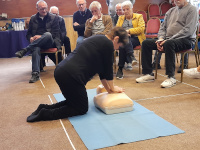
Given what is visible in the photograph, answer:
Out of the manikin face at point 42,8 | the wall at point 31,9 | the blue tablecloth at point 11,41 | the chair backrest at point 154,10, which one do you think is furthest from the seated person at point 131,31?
the chair backrest at point 154,10

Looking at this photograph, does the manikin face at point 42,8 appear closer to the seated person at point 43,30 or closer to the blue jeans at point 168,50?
the seated person at point 43,30

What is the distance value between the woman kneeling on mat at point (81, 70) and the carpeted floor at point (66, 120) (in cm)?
9

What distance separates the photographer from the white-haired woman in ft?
13.0

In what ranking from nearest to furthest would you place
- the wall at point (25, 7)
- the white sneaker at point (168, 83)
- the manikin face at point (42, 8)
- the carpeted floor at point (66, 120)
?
the carpeted floor at point (66, 120) → the white sneaker at point (168, 83) → the manikin face at point (42, 8) → the wall at point (25, 7)

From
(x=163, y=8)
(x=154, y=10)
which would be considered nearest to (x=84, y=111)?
(x=154, y=10)

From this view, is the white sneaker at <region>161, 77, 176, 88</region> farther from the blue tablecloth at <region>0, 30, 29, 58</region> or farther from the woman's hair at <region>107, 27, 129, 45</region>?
the blue tablecloth at <region>0, 30, 29, 58</region>

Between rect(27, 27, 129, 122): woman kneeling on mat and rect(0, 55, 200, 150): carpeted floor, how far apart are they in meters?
0.09

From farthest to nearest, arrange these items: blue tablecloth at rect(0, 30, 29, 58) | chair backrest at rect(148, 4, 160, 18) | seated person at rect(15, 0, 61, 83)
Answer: chair backrest at rect(148, 4, 160, 18), blue tablecloth at rect(0, 30, 29, 58), seated person at rect(15, 0, 61, 83)

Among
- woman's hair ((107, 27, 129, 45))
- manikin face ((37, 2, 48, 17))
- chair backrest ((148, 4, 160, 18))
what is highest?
chair backrest ((148, 4, 160, 18))

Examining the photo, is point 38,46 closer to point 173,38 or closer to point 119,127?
point 173,38

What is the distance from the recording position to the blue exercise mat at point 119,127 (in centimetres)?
178

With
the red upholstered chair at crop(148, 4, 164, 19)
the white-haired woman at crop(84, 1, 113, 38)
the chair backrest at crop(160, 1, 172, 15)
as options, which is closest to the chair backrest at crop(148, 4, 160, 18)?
the red upholstered chair at crop(148, 4, 164, 19)

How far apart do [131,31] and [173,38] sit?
28.0 inches

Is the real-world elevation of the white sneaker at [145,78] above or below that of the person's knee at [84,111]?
above
